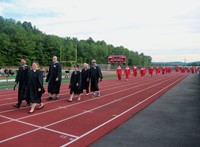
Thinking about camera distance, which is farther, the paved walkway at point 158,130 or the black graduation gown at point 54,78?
the black graduation gown at point 54,78

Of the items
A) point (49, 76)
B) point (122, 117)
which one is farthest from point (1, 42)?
point (122, 117)

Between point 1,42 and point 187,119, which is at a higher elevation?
point 1,42

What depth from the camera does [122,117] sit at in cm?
754

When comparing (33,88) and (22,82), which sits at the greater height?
(22,82)

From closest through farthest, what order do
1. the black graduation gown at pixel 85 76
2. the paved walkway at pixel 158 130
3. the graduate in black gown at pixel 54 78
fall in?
the paved walkway at pixel 158 130
the graduate in black gown at pixel 54 78
the black graduation gown at pixel 85 76

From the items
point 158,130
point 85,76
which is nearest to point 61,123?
point 158,130

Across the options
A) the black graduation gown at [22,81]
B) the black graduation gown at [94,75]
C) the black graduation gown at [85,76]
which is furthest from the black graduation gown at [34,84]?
the black graduation gown at [94,75]

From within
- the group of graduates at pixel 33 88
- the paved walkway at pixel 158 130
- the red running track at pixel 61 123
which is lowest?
the paved walkway at pixel 158 130

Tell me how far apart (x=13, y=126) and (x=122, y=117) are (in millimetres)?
3137

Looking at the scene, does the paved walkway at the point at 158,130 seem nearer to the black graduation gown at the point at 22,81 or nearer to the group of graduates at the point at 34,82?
the group of graduates at the point at 34,82

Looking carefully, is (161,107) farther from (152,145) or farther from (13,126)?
(13,126)

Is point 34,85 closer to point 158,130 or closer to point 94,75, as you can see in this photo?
point 158,130

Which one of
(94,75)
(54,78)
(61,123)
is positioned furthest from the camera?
(94,75)

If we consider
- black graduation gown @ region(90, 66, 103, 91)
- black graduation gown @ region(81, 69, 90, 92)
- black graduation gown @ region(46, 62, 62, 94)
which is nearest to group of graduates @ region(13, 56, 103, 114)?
black graduation gown @ region(46, 62, 62, 94)
